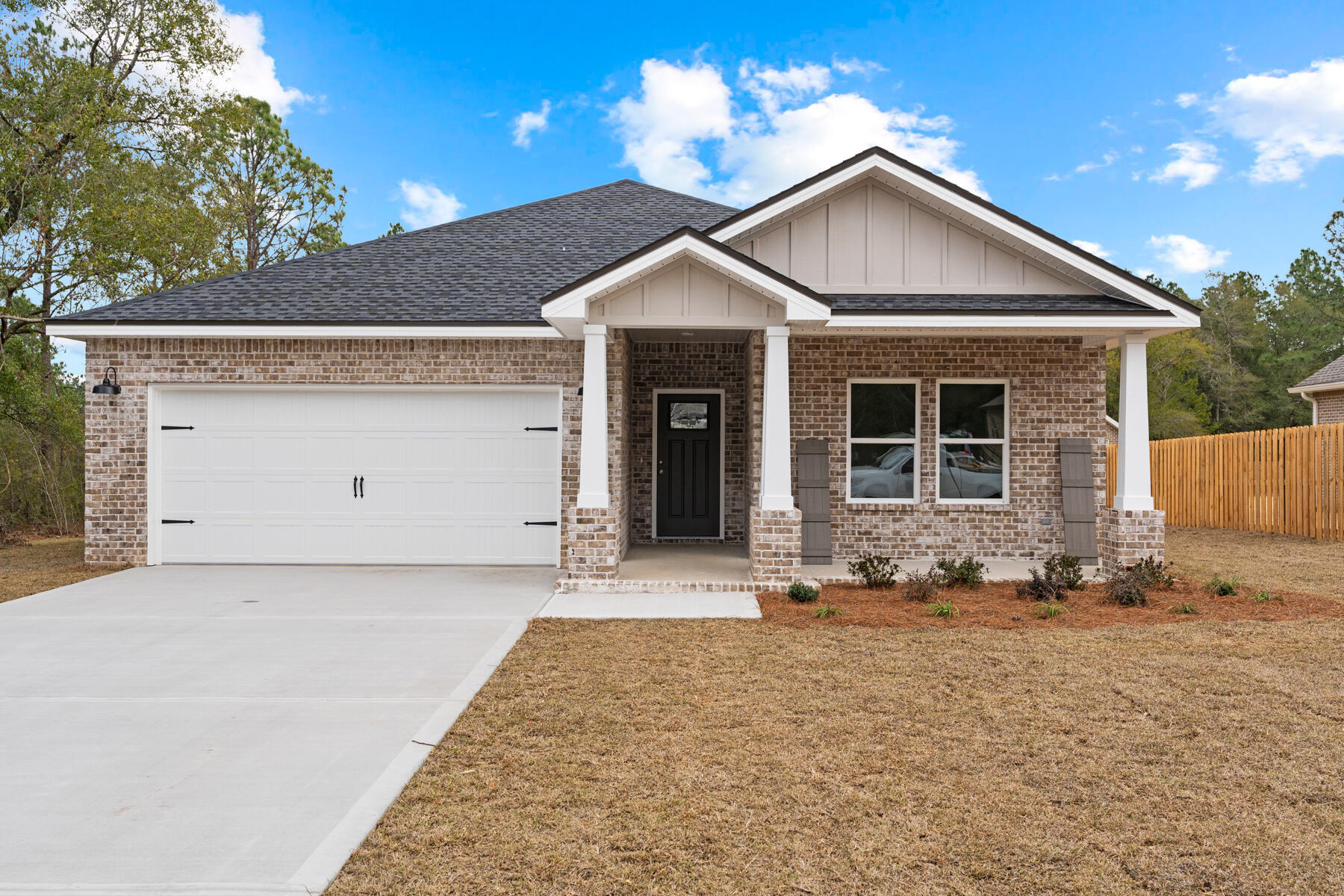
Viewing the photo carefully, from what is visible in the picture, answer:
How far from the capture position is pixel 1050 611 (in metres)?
7.38

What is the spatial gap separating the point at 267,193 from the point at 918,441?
2246 cm

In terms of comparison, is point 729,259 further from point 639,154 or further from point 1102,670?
point 639,154

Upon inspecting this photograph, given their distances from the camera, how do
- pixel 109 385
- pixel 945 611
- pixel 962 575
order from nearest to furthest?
pixel 945 611 < pixel 962 575 < pixel 109 385

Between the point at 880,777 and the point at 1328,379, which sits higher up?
the point at 1328,379

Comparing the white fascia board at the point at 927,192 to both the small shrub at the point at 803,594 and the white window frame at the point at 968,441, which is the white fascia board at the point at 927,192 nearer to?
the white window frame at the point at 968,441

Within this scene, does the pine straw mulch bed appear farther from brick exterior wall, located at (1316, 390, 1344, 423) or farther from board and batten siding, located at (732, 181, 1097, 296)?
brick exterior wall, located at (1316, 390, 1344, 423)

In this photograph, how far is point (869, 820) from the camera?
337 cm

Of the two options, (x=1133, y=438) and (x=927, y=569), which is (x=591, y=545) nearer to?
(x=927, y=569)

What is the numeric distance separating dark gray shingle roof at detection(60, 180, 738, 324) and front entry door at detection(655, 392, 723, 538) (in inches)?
96.0

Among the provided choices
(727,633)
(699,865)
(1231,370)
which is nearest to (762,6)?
(727,633)

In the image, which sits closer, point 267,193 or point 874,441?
point 874,441

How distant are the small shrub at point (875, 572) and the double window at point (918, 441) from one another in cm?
172

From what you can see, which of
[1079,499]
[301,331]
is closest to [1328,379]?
[1079,499]

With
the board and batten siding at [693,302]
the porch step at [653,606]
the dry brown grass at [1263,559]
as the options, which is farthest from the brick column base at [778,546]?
the dry brown grass at [1263,559]
